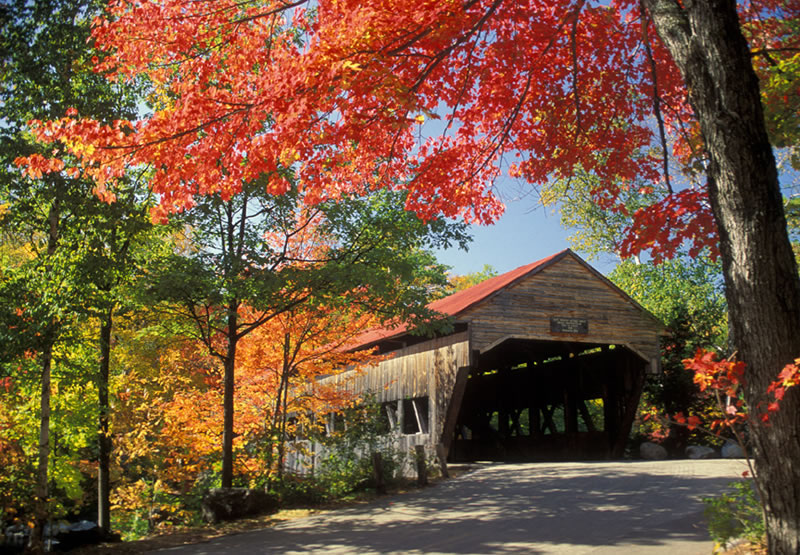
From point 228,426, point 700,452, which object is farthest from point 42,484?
point 700,452

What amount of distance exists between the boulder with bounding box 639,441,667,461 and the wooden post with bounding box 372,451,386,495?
8605 mm

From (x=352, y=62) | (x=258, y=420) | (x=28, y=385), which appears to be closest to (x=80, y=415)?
(x=28, y=385)

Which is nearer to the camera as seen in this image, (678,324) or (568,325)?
(568,325)

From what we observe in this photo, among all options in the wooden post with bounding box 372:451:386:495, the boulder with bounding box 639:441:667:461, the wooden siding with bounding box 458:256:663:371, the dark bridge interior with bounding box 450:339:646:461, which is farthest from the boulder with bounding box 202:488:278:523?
the boulder with bounding box 639:441:667:461

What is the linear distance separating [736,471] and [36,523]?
11.3 meters

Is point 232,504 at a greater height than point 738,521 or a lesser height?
lesser

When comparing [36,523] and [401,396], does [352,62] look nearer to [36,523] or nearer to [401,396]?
[36,523]

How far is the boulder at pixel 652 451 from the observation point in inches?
704

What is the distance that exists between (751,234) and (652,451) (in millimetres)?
14964

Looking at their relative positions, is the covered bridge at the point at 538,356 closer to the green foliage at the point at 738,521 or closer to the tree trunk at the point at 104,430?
the tree trunk at the point at 104,430

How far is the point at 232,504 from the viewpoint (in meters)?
11.2

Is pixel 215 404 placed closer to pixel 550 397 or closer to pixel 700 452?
pixel 550 397

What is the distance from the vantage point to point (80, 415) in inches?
531

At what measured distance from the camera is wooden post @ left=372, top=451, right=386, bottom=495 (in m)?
12.6
